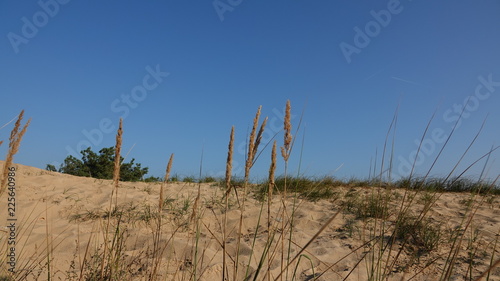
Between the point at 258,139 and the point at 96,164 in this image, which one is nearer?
the point at 258,139

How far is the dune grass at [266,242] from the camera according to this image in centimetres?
145

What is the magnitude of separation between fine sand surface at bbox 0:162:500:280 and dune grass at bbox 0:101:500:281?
21 mm

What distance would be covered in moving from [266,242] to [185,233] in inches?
74.8

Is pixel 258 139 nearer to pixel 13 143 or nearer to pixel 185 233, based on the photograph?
pixel 13 143

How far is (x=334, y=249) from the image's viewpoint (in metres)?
3.38

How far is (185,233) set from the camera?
393cm

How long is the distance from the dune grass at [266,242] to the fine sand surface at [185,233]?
0.02 metres

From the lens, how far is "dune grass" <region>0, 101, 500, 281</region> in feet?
4.77

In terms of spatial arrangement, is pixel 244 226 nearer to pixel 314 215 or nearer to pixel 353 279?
pixel 314 215

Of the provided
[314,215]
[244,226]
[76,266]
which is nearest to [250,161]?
[76,266]

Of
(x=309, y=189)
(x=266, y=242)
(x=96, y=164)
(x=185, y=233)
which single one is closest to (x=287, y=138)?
(x=266, y=242)

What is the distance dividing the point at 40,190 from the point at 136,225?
2.85m

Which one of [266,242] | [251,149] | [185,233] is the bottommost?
[185,233]

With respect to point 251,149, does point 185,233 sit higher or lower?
lower
